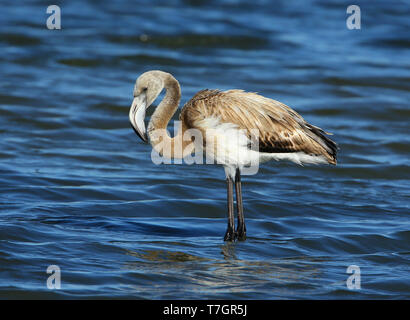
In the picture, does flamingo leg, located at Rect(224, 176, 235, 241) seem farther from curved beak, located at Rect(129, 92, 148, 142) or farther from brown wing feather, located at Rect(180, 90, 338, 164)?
curved beak, located at Rect(129, 92, 148, 142)

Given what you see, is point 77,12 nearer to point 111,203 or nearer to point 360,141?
point 360,141

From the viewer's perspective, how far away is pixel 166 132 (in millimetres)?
8789

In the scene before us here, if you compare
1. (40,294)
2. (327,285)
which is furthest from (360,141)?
(40,294)

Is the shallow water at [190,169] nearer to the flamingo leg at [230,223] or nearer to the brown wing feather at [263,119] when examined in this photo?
the flamingo leg at [230,223]

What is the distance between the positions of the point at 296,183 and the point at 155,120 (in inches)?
143

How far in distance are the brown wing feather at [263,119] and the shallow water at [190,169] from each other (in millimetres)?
1104

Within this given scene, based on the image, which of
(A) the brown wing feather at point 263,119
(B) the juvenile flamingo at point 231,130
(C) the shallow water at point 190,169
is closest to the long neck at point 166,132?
(B) the juvenile flamingo at point 231,130

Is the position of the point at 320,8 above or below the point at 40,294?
above

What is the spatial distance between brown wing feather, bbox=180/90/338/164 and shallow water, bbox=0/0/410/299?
3.62ft

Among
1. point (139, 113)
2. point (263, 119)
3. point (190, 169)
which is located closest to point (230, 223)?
point (263, 119)

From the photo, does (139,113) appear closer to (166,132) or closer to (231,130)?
(166,132)

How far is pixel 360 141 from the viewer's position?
46.6ft

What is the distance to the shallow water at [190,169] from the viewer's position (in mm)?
7754

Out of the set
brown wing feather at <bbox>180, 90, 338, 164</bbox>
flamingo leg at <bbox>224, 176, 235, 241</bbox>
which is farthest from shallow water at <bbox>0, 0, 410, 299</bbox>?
brown wing feather at <bbox>180, 90, 338, 164</bbox>
